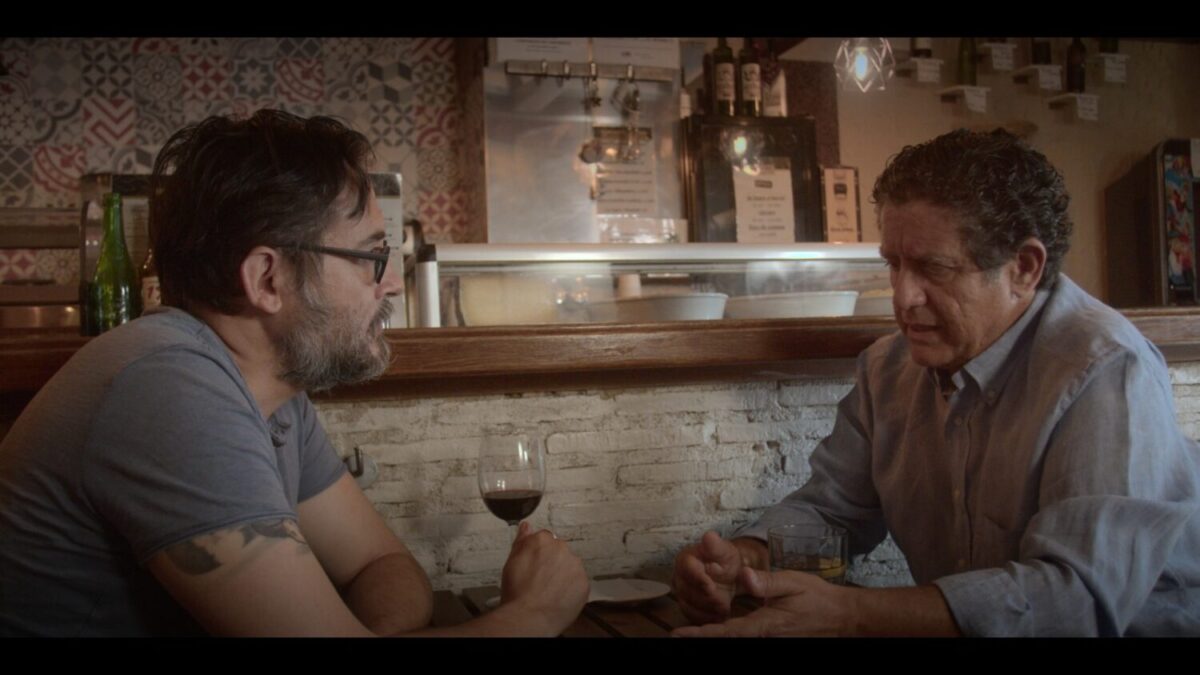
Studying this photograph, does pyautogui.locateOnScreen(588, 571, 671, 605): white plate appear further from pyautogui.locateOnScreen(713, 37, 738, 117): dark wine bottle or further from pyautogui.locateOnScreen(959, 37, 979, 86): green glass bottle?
pyautogui.locateOnScreen(959, 37, 979, 86): green glass bottle

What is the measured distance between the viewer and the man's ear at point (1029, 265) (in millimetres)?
1757

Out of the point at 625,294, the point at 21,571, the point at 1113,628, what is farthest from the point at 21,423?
the point at 625,294

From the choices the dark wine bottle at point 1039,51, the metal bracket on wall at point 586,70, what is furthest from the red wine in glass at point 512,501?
the dark wine bottle at point 1039,51

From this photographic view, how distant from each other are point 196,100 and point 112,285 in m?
2.78

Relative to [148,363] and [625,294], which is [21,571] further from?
[625,294]

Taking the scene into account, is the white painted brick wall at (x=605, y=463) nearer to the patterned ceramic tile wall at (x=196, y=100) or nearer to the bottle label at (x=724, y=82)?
the bottle label at (x=724, y=82)

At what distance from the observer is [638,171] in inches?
188

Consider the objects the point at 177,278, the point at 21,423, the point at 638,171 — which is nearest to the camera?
the point at 21,423

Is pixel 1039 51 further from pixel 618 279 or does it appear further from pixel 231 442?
pixel 231 442

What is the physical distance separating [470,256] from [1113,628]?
7.62 feet

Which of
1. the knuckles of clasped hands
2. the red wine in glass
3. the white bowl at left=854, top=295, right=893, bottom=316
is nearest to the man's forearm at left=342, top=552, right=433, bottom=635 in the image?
the red wine in glass

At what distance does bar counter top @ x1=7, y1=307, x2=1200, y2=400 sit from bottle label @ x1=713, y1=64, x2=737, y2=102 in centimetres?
270

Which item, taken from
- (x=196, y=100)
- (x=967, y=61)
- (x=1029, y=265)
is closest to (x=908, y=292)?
(x=1029, y=265)

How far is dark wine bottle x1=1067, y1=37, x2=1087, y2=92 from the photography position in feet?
19.2
